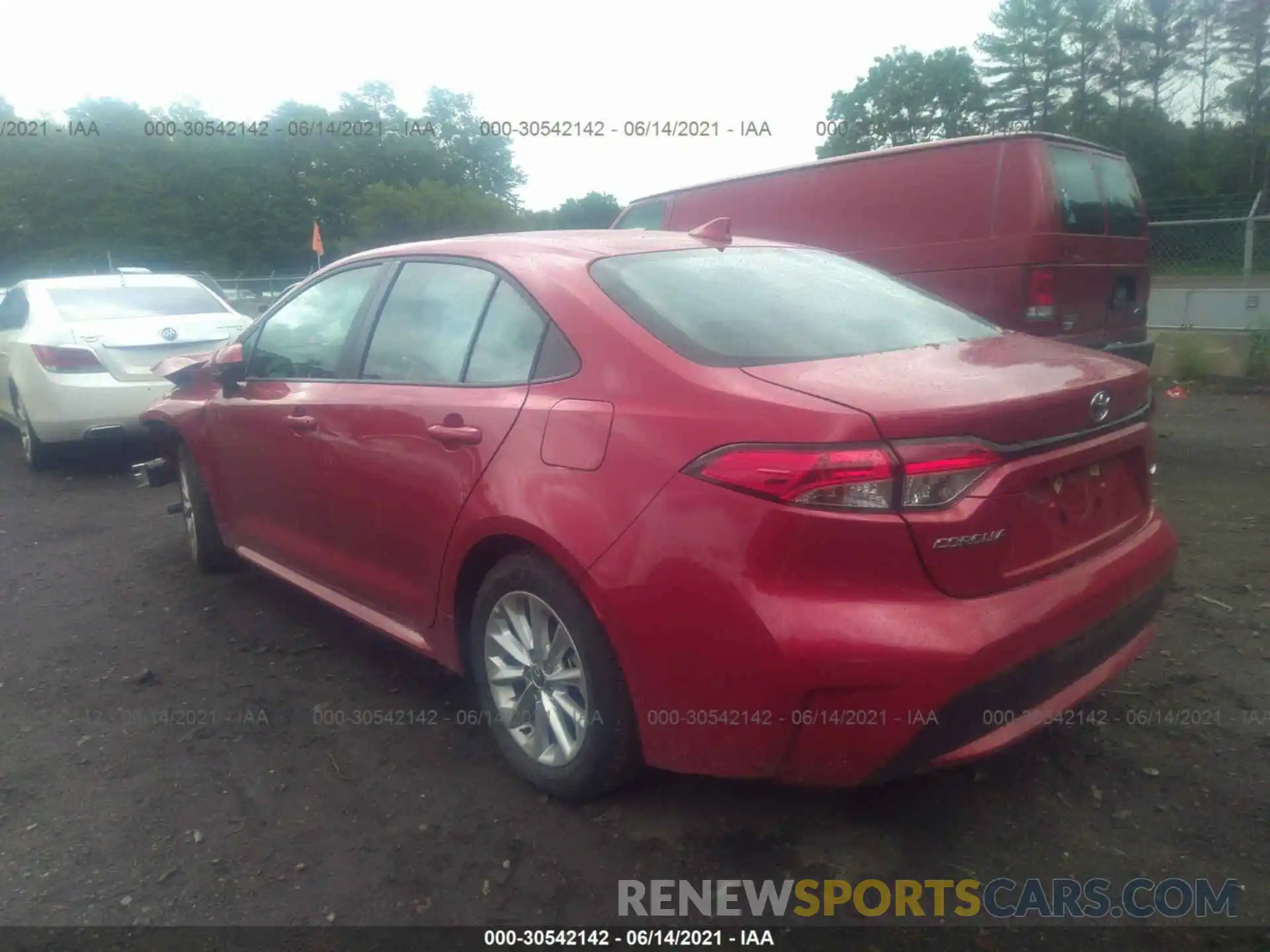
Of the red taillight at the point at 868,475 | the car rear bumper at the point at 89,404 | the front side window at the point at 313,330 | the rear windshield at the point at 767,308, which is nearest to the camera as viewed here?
the red taillight at the point at 868,475

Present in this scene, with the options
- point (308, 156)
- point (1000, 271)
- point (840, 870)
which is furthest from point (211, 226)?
point (840, 870)

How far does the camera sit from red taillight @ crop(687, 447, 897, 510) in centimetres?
219

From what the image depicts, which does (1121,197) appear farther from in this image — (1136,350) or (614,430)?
(614,430)

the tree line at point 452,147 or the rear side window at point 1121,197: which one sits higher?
the tree line at point 452,147

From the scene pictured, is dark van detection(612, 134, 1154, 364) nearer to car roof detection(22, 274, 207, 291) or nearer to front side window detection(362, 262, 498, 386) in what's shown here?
front side window detection(362, 262, 498, 386)

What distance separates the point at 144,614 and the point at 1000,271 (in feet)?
17.5

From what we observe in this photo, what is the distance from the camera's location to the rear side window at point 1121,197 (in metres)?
7.10

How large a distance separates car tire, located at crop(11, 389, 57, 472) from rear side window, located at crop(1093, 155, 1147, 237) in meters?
7.71

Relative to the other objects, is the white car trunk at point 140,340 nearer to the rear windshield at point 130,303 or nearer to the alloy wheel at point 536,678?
the rear windshield at point 130,303

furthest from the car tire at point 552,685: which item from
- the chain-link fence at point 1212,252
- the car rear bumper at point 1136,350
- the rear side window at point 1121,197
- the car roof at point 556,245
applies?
the chain-link fence at point 1212,252

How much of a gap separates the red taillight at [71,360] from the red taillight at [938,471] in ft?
21.4

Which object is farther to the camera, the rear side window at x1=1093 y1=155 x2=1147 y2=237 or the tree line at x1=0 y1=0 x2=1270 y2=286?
the tree line at x1=0 y1=0 x2=1270 y2=286

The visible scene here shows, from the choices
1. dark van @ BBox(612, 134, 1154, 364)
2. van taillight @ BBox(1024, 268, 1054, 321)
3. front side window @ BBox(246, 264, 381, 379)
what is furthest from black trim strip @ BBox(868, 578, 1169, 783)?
van taillight @ BBox(1024, 268, 1054, 321)
